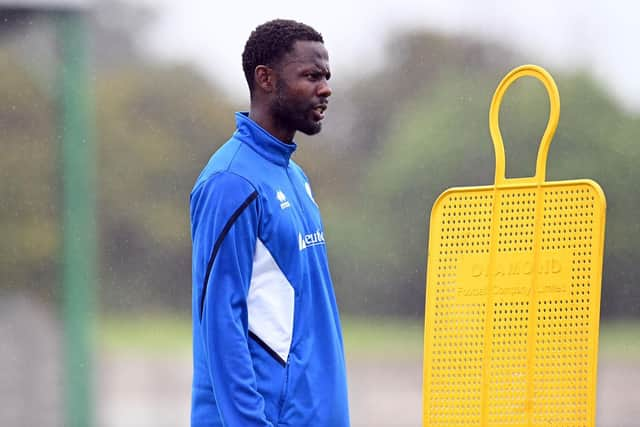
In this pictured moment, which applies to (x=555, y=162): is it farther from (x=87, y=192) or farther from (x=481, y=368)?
(x=87, y=192)

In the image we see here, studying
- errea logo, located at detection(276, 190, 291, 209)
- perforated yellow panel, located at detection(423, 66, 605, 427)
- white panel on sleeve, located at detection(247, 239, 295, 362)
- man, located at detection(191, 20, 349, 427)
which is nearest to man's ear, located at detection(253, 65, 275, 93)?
man, located at detection(191, 20, 349, 427)

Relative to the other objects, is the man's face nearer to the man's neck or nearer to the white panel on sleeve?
the man's neck

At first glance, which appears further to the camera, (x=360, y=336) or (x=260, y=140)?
(x=360, y=336)

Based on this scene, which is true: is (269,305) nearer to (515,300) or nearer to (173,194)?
(515,300)

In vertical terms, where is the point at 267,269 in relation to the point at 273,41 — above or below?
below

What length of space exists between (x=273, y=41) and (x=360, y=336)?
1.48 metres

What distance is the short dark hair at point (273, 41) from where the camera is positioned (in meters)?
2.19

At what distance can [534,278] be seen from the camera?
7.64 feet

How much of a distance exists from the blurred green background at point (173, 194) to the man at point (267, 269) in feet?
4.00

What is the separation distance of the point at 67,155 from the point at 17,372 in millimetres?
735

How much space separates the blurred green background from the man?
122 cm

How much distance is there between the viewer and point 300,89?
7.12 ft

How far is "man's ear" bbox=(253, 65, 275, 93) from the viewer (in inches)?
86.2

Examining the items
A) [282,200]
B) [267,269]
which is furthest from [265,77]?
[267,269]
